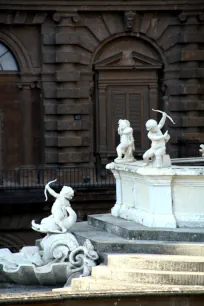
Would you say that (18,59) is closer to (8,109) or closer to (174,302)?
(8,109)

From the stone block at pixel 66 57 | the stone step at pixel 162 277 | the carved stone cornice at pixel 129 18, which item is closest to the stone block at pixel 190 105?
the carved stone cornice at pixel 129 18

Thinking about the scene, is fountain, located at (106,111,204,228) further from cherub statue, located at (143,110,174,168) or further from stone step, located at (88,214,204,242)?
stone step, located at (88,214,204,242)

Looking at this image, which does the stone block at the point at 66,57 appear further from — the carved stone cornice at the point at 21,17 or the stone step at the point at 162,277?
the stone step at the point at 162,277

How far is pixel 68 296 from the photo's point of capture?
2177 centimetres

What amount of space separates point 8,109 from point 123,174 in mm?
10922

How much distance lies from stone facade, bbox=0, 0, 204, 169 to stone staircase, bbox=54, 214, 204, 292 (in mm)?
12107

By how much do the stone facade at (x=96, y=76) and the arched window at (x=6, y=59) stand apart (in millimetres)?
149

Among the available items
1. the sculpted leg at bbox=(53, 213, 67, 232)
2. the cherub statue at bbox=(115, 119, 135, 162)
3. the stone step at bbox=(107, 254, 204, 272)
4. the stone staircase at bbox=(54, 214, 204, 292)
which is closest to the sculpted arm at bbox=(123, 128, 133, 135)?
the cherub statue at bbox=(115, 119, 135, 162)

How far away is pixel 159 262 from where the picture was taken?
881 inches

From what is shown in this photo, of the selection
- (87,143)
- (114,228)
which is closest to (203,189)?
(114,228)

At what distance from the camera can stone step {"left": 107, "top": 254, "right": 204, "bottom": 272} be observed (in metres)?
22.3

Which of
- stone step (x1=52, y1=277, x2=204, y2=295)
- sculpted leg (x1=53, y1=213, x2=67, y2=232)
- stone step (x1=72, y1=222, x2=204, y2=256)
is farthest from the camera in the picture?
sculpted leg (x1=53, y1=213, x2=67, y2=232)

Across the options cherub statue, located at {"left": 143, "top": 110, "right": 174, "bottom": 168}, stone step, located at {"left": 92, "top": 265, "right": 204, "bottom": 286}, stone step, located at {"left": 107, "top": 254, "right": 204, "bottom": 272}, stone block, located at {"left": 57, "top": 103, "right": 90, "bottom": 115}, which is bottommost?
stone step, located at {"left": 92, "top": 265, "right": 204, "bottom": 286}

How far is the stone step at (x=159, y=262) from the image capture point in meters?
22.3
